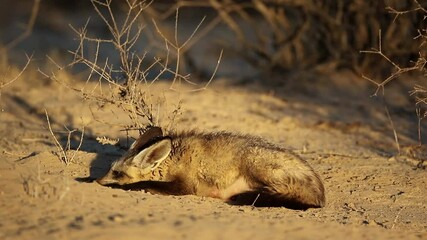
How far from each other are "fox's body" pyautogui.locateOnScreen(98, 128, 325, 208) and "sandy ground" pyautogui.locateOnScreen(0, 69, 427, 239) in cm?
21

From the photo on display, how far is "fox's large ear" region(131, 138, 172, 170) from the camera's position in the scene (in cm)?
678

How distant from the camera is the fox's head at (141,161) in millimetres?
6815

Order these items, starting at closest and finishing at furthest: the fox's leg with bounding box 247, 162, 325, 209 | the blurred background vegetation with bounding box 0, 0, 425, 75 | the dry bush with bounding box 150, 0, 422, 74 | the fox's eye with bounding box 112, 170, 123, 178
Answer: the fox's leg with bounding box 247, 162, 325, 209 → the fox's eye with bounding box 112, 170, 123, 178 → the blurred background vegetation with bounding box 0, 0, 425, 75 → the dry bush with bounding box 150, 0, 422, 74

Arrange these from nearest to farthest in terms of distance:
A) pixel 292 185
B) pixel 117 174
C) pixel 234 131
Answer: pixel 292 185, pixel 117 174, pixel 234 131

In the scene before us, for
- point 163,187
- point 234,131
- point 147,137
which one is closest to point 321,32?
point 234,131

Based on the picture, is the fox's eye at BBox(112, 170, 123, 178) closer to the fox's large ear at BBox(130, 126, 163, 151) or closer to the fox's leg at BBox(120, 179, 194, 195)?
the fox's leg at BBox(120, 179, 194, 195)

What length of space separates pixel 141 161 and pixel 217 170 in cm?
68

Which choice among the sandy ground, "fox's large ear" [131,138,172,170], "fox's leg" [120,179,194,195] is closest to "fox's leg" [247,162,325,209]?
the sandy ground

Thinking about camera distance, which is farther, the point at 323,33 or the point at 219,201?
the point at 323,33

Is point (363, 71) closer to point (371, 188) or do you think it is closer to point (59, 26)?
point (371, 188)

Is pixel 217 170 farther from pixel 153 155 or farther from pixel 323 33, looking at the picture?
pixel 323 33

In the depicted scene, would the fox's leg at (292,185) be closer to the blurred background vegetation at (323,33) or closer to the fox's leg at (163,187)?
the fox's leg at (163,187)

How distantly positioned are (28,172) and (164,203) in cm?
112

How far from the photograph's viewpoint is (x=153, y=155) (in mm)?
6867
